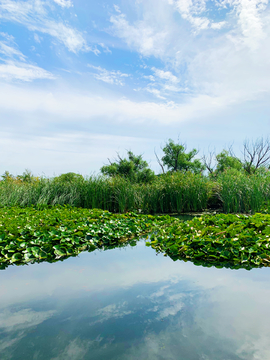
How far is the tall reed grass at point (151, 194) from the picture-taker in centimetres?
848

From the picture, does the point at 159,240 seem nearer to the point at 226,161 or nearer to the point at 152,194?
the point at 152,194

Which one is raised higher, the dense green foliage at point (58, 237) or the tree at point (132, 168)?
the tree at point (132, 168)

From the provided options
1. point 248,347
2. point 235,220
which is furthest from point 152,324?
point 235,220

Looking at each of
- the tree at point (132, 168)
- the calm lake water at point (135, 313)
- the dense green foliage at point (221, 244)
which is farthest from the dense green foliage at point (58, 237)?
the tree at point (132, 168)

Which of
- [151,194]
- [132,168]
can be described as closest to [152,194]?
[151,194]

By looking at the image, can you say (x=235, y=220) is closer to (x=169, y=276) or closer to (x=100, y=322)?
(x=169, y=276)

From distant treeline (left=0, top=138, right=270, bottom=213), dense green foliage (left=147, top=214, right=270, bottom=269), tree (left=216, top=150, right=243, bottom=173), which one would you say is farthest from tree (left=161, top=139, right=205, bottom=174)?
dense green foliage (left=147, top=214, right=270, bottom=269)

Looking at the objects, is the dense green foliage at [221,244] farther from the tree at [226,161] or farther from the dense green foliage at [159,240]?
the tree at [226,161]

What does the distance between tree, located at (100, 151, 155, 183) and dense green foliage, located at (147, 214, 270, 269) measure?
19345 mm

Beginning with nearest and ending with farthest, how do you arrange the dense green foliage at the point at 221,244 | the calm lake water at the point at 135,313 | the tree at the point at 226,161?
the calm lake water at the point at 135,313 → the dense green foliage at the point at 221,244 → the tree at the point at 226,161

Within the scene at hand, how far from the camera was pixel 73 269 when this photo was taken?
135 inches

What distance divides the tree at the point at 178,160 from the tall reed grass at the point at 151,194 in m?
17.9

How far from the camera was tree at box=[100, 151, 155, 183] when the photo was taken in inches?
971

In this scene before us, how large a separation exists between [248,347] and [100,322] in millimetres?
1116
